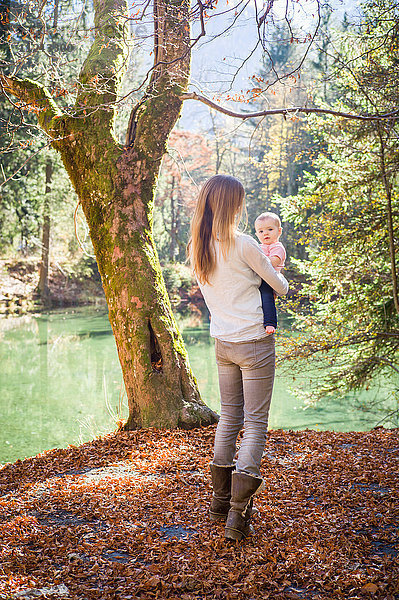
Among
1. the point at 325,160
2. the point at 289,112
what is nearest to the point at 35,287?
the point at 325,160

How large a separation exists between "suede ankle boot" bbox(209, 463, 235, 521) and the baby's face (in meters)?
1.20

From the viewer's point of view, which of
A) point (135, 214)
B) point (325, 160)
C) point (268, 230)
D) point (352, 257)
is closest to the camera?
point (268, 230)

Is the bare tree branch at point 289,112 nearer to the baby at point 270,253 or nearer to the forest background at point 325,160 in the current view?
the forest background at point 325,160

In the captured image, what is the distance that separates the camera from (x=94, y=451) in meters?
4.08


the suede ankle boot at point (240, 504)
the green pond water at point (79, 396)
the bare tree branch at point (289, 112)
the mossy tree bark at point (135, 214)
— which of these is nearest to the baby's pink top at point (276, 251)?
the bare tree branch at point (289, 112)

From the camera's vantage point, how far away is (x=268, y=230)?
2807 millimetres

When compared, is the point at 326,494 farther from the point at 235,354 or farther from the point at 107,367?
the point at 107,367

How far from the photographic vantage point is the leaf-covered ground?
6.84 ft

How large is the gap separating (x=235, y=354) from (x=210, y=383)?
29.8ft

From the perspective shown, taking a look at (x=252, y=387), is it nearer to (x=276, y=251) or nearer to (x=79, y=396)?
(x=276, y=251)

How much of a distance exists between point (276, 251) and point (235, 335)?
520 millimetres

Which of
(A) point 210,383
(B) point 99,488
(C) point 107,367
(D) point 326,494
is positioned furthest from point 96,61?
(C) point 107,367

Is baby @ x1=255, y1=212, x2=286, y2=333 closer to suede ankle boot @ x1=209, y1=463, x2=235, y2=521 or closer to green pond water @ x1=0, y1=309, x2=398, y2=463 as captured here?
suede ankle boot @ x1=209, y1=463, x2=235, y2=521

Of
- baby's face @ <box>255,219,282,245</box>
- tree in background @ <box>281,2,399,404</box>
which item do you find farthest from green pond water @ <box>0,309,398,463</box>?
baby's face @ <box>255,219,282,245</box>
